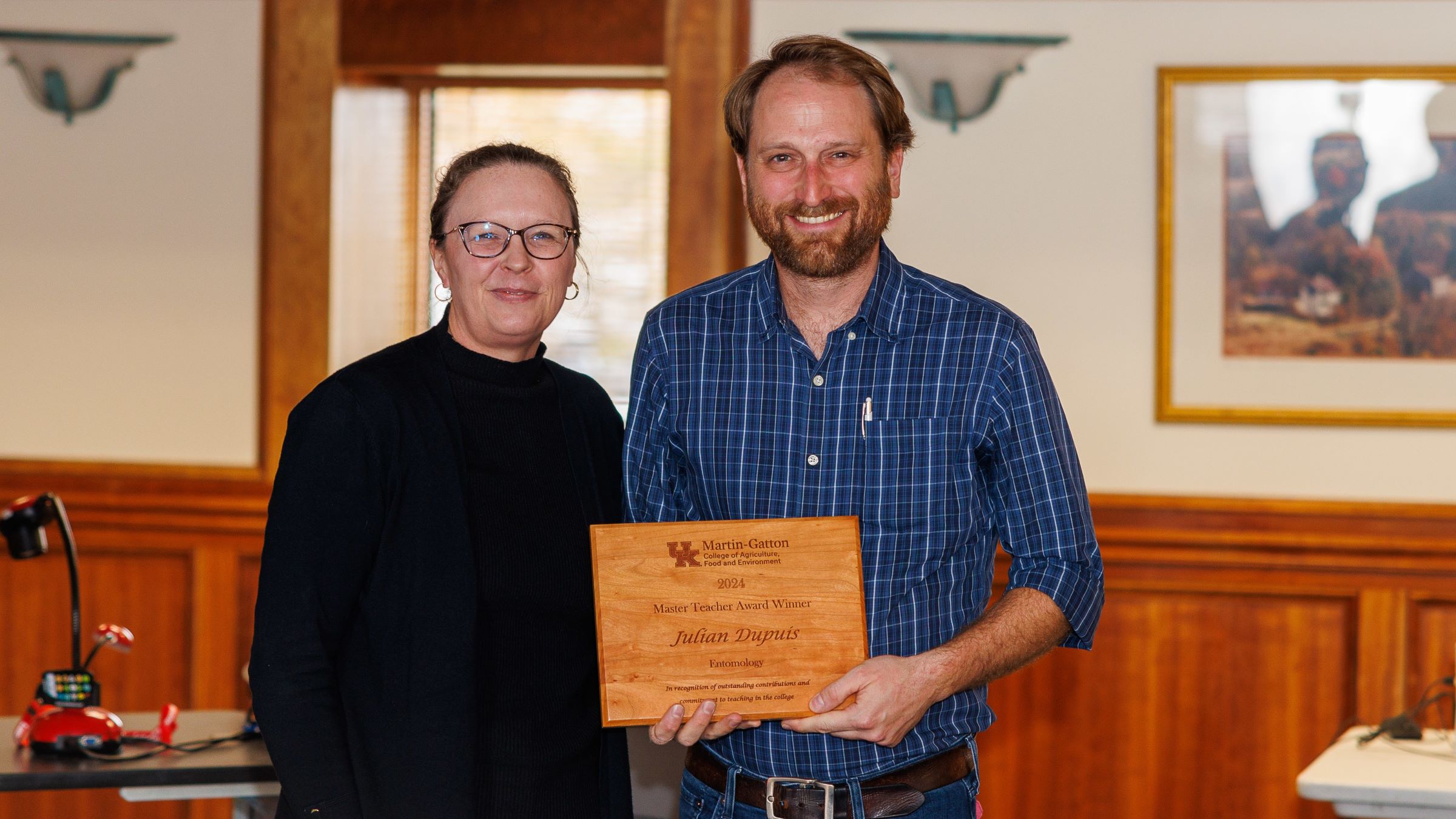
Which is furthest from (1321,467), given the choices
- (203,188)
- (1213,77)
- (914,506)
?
(203,188)

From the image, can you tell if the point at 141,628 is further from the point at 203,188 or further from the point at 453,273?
the point at 453,273

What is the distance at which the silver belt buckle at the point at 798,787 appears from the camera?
A: 5.40 ft

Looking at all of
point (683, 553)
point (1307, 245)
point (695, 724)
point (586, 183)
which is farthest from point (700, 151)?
point (695, 724)

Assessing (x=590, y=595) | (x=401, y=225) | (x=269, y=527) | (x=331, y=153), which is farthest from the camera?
(x=401, y=225)

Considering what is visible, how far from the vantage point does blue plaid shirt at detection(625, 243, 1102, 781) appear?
5.58ft

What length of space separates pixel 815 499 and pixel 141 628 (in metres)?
2.84

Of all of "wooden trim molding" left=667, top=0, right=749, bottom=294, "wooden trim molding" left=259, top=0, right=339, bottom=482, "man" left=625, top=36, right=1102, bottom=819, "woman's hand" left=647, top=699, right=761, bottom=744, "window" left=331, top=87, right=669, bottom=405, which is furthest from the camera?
"window" left=331, top=87, right=669, bottom=405

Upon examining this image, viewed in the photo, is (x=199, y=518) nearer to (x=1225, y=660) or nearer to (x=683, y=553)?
(x=683, y=553)

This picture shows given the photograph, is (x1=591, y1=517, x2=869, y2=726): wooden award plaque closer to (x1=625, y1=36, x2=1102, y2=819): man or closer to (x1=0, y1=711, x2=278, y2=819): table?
(x1=625, y1=36, x2=1102, y2=819): man

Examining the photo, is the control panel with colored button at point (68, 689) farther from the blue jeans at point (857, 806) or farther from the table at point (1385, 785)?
the table at point (1385, 785)

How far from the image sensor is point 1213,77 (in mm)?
3436

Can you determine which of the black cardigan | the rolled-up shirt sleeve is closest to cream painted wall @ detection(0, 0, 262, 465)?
the black cardigan

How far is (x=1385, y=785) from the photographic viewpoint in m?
2.24

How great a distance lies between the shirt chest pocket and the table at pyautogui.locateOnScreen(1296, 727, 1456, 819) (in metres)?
0.99
